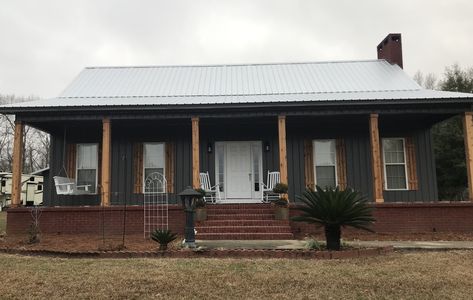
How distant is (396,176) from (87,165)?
1005 centimetres

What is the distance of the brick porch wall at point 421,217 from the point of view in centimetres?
1164

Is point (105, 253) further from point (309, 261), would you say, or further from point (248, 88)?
point (248, 88)

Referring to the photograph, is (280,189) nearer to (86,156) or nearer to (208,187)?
(208,187)

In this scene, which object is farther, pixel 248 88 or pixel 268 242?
pixel 248 88

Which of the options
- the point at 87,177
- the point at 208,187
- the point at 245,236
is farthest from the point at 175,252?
the point at 87,177

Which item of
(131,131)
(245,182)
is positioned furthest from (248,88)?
(131,131)

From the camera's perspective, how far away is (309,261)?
7352 mm

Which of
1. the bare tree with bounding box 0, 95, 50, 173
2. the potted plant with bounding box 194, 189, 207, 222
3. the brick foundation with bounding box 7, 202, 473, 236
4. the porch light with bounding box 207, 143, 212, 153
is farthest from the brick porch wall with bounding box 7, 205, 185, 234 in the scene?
the bare tree with bounding box 0, 95, 50, 173

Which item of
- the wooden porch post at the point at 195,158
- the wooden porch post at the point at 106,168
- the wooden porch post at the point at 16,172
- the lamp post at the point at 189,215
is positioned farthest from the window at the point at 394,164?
the wooden porch post at the point at 16,172

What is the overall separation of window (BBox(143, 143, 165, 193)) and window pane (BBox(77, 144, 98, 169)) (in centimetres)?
168

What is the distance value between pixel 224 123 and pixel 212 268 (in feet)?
27.2

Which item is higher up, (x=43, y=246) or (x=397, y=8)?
(x=397, y=8)

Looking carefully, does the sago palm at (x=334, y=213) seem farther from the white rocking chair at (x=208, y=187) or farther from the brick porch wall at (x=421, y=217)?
the white rocking chair at (x=208, y=187)

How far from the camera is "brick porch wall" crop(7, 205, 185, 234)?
1176 cm
